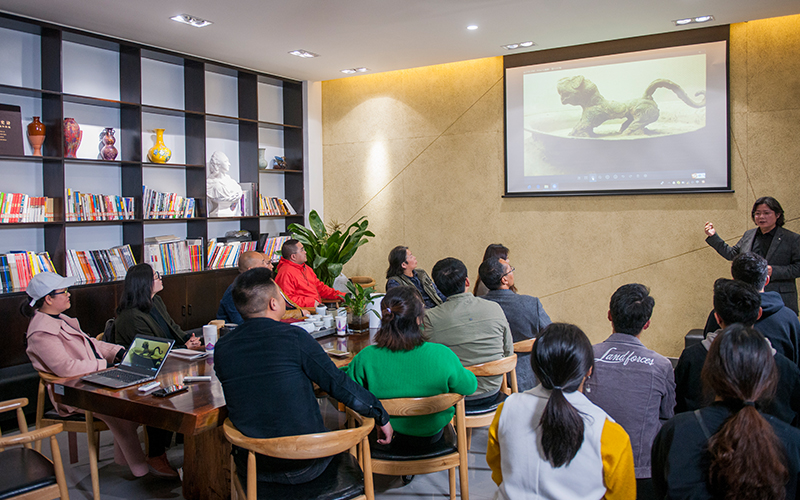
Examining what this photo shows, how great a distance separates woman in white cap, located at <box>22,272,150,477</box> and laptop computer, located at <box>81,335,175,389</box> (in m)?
0.19

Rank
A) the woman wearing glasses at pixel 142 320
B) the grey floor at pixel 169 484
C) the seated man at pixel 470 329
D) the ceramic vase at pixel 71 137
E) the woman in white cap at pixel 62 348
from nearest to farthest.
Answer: the woman in white cap at pixel 62 348, the seated man at pixel 470 329, the grey floor at pixel 169 484, the woman wearing glasses at pixel 142 320, the ceramic vase at pixel 71 137

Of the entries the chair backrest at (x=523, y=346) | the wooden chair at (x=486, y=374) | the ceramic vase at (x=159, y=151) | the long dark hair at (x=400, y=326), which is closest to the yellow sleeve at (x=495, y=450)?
the long dark hair at (x=400, y=326)

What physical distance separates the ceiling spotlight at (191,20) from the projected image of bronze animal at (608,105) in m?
3.29

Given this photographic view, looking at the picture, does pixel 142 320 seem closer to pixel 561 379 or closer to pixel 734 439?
pixel 561 379

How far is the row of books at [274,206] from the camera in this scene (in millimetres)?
6414

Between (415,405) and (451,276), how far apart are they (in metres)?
0.85

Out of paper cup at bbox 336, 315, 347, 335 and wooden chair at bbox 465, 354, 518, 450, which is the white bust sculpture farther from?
wooden chair at bbox 465, 354, 518, 450

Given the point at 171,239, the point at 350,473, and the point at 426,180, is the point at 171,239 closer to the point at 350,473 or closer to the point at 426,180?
the point at 426,180

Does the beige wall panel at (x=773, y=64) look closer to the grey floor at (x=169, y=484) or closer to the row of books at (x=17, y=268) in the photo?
the grey floor at (x=169, y=484)

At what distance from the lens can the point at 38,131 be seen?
14.9 feet

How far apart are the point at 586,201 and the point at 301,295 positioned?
2865 mm

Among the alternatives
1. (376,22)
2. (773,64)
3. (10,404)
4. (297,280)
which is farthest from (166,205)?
(773,64)

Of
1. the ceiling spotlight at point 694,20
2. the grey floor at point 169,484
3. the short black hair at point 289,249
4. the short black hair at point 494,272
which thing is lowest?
the grey floor at point 169,484

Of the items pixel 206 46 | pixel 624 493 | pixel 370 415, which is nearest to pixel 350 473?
pixel 370 415
